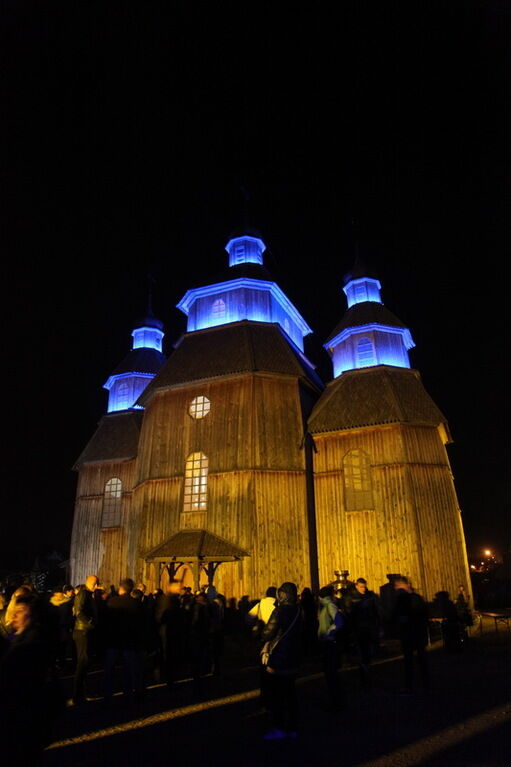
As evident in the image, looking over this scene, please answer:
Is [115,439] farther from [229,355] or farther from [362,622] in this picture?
[362,622]

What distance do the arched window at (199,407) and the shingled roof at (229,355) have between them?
949 millimetres

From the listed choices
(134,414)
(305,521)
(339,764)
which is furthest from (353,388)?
(339,764)

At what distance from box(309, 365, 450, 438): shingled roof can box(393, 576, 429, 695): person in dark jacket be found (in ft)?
43.9

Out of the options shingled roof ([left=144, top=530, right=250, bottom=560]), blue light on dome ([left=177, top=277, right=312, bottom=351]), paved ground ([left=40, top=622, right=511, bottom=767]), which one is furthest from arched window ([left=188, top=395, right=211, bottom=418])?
paved ground ([left=40, top=622, right=511, bottom=767])

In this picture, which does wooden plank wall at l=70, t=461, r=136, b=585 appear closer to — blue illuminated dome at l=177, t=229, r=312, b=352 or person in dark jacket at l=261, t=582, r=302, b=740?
blue illuminated dome at l=177, t=229, r=312, b=352

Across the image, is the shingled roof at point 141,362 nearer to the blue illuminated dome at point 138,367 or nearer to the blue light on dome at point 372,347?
the blue illuminated dome at point 138,367

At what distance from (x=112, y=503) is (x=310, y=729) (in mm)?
22764

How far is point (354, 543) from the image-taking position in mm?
20672

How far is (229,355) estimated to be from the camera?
76.9 feet

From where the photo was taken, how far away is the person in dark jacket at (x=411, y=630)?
8.34m

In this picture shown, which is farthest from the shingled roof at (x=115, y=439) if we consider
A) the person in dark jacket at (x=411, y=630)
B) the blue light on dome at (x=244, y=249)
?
the person in dark jacket at (x=411, y=630)

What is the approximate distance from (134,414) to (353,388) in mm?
13564

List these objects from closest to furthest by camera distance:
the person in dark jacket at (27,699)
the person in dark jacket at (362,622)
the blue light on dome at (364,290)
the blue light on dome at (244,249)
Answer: the person in dark jacket at (27,699)
the person in dark jacket at (362,622)
the blue light on dome at (364,290)
the blue light on dome at (244,249)

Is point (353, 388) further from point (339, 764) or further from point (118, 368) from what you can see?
point (339, 764)
